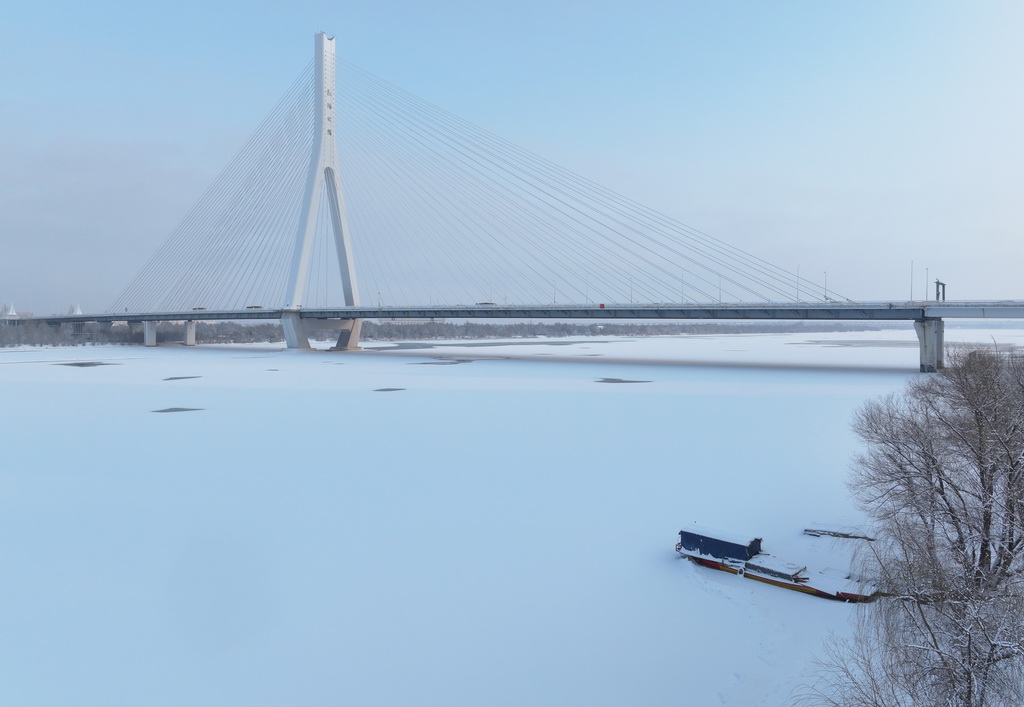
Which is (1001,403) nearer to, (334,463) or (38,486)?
(334,463)

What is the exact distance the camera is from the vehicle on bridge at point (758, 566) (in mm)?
7449

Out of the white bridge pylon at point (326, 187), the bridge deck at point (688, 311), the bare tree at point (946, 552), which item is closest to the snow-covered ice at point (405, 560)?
the bare tree at point (946, 552)

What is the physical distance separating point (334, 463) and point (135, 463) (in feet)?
13.4

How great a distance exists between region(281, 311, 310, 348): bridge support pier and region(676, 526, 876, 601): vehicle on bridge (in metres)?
57.0

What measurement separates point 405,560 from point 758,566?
13.8 ft

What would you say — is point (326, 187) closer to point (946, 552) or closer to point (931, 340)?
point (931, 340)

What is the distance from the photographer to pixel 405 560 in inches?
321

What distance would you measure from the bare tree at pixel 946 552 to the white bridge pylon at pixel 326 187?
4643cm

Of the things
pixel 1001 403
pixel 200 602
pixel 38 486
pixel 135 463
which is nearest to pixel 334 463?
pixel 135 463

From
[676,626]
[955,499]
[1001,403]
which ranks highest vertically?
[1001,403]

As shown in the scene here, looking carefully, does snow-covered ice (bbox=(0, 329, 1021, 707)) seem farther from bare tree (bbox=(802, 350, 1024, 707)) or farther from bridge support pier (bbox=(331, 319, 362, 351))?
bridge support pier (bbox=(331, 319, 362, 351))

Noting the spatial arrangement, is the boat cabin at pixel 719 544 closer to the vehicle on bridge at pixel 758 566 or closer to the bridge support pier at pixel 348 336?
the vehicle on bridge at pixel 758 566

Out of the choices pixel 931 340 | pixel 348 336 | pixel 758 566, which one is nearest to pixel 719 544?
pixel 758 566

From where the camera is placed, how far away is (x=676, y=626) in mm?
6727
